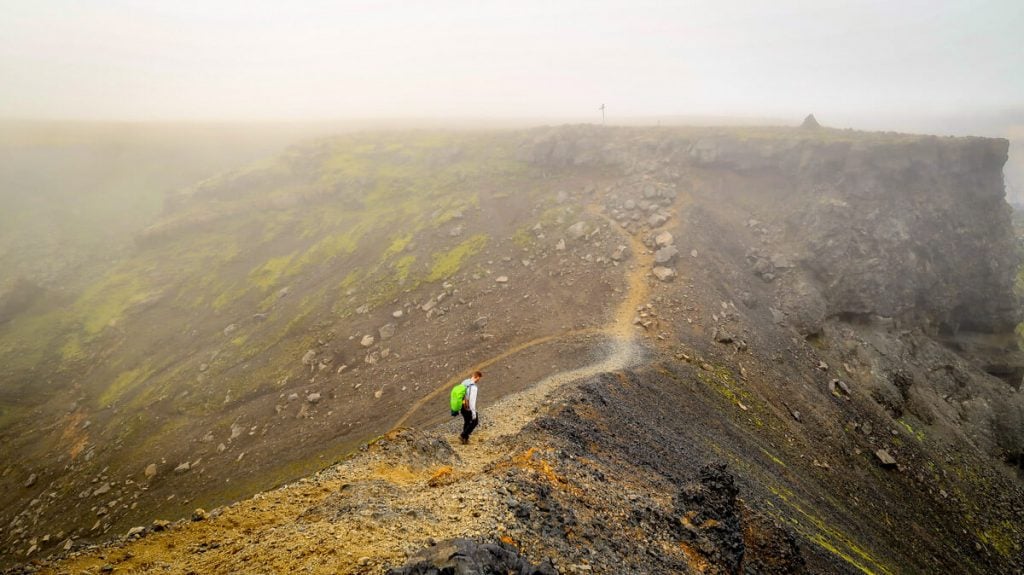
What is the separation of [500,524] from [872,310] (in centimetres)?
4966

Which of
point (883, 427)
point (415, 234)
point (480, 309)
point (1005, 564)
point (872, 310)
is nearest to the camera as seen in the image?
point (1005, 564)

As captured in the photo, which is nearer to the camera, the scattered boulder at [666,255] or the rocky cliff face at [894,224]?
the scattered boulder at [666,255]

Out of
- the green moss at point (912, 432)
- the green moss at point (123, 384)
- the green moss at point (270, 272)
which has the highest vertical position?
the green moss at point (270, 272)

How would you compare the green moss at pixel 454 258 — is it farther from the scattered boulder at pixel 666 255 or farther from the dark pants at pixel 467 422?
the dark pants at pixel 467 422

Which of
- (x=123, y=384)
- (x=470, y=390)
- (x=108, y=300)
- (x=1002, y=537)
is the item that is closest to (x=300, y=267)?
(x=123, y=384)

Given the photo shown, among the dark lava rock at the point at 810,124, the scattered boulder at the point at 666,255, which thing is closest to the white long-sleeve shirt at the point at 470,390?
the scattered boulder at the point at 666,255

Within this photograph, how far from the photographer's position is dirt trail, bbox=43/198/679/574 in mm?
10352

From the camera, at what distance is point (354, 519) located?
11898 millimetres

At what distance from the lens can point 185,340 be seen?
158 feet

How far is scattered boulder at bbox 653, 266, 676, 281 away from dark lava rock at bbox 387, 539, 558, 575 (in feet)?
103

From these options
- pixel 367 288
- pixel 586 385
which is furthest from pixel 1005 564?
pixel 367 288

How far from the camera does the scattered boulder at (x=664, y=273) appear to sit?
126 ft

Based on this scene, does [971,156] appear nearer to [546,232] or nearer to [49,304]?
[546,232]

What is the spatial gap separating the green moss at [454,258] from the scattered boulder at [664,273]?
20191mm
